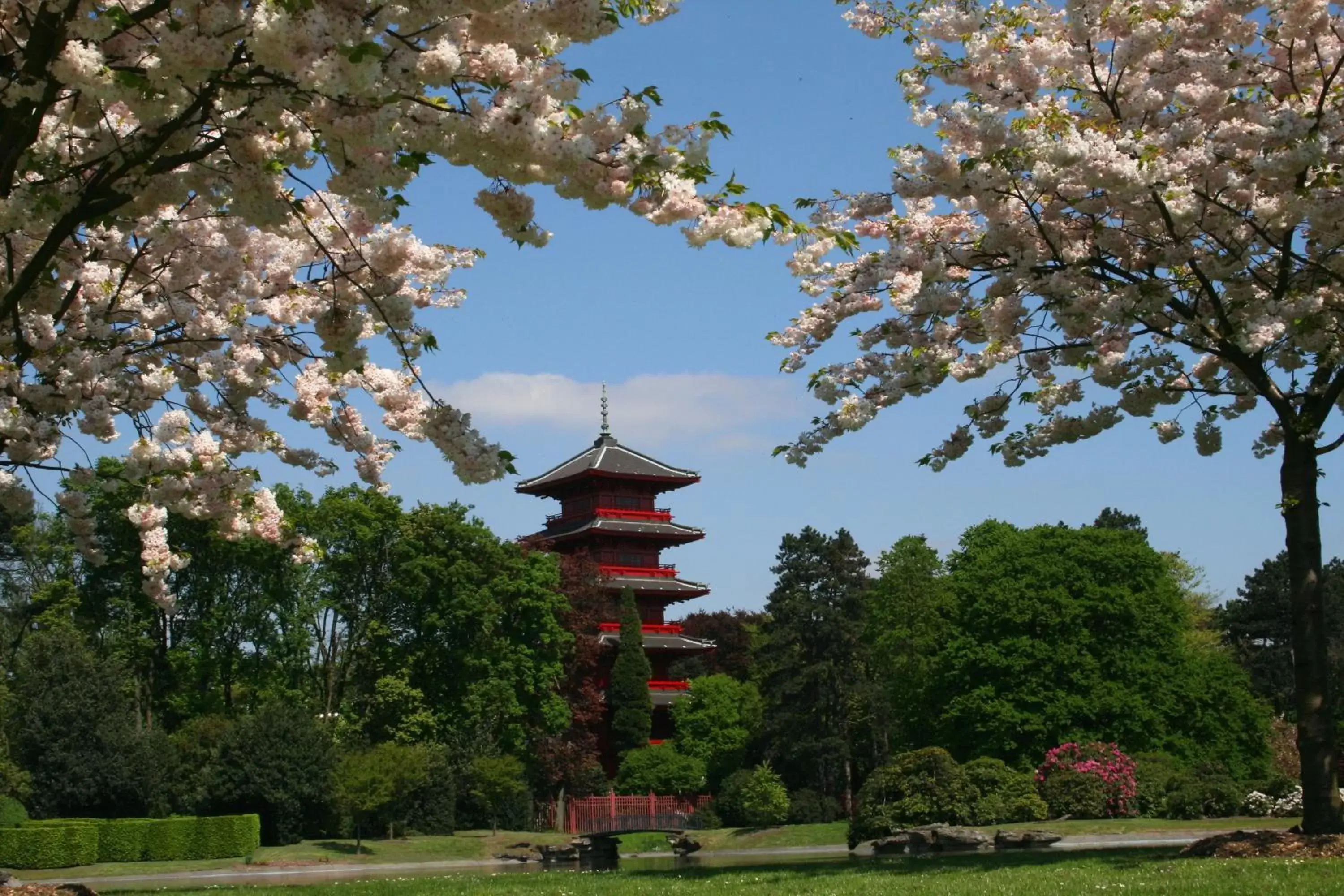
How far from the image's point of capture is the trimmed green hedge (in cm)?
2783

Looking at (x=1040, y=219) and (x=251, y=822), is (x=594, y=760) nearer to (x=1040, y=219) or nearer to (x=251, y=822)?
(x=251, y=822)

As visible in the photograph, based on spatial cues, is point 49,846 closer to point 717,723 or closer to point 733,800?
point 733,800

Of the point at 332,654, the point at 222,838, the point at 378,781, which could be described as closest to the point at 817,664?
the point at 378,781

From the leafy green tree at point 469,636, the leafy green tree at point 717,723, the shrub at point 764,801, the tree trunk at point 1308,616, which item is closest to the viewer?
the tree trunk at point 1308,616

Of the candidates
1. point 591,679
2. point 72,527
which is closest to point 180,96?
point 72,527

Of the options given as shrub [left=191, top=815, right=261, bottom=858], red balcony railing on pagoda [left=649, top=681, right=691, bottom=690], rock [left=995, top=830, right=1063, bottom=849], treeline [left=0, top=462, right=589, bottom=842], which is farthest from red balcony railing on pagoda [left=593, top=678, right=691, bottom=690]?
rock [left=995, top=830, right=1063, bottom=849]

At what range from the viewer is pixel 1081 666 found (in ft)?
118

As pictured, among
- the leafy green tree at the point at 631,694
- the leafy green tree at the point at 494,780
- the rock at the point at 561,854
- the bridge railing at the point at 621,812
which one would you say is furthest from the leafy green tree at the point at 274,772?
the leafy green tree at the point at 631,694

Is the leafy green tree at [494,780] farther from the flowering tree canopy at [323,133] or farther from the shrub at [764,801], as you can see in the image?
the flowering tree canopy at [323,133]

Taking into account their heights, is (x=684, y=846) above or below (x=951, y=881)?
below

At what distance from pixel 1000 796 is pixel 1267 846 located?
661 inches

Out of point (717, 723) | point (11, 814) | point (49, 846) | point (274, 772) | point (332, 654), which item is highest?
point (332, 654)

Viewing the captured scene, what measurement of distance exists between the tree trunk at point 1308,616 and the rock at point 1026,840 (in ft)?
35.7

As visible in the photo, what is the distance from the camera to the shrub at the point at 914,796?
2598 cm
